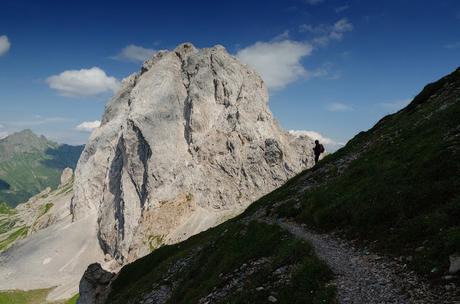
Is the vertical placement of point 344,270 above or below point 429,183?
below

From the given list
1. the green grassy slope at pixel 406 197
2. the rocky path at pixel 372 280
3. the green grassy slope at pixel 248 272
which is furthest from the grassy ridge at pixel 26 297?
the rocky path at pixel 372 280

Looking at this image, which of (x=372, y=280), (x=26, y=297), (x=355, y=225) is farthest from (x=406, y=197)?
(x=26, y=297)

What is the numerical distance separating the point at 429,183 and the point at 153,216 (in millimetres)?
176087

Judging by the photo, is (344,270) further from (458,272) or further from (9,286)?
(9,286)

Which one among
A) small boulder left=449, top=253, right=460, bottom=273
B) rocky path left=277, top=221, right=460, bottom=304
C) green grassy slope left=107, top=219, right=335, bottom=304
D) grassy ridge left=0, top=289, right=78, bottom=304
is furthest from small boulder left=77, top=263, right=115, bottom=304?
grassy ridge left=0, top=289, right=78, bottom=304

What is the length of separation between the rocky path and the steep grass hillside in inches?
25.6

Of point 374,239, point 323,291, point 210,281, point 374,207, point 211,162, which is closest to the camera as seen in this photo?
point 323,291

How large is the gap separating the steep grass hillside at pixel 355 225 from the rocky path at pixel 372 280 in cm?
65

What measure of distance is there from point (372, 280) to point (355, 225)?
7753 mm

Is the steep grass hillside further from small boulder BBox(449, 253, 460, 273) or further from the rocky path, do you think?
the rocky path

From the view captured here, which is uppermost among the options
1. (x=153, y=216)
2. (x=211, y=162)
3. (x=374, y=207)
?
(x=211, y=162)

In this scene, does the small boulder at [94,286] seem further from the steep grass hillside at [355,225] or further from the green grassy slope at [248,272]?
the steep grass hillside at [355,225]

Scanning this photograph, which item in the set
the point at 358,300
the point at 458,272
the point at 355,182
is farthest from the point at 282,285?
the point at 355,182

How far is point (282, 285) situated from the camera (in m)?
19.1
